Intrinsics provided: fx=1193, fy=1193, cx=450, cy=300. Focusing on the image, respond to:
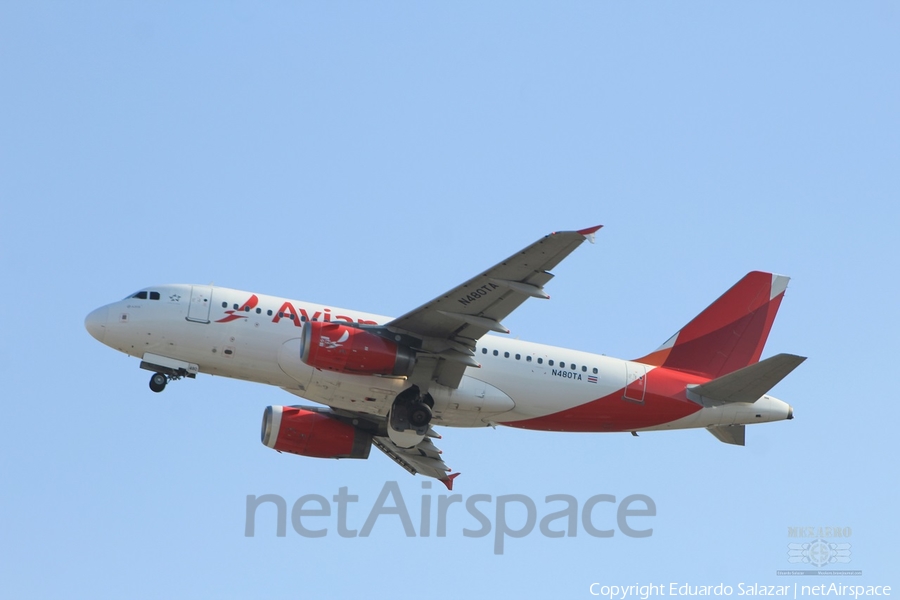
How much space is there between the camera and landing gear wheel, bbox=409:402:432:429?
38125 millimetres

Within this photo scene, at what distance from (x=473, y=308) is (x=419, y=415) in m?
4.26

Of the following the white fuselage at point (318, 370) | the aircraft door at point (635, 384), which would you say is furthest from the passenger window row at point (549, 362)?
the aircraft door at point (635, 384)

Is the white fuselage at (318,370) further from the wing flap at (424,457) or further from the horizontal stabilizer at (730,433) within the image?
the wing flap at (424,457)

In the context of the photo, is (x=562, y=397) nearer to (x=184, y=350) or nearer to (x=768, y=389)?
(x=768, y=389)

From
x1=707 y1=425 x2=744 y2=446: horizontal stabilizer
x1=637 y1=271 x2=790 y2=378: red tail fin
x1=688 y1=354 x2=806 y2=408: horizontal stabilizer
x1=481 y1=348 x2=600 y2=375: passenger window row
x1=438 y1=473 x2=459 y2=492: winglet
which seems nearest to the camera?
x1=688 y1=354 x2=806 y2=408: horizontal stabilizer

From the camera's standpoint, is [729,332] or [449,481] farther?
[449,481]

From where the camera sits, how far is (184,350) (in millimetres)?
37750

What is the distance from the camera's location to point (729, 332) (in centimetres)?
4391

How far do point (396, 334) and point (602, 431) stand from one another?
27.9 ft

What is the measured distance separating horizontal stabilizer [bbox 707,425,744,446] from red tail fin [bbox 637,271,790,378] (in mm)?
2007

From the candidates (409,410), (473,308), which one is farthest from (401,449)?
(473,308)

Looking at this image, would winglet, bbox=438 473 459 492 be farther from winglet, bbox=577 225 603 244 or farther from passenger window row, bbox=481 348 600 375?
winglet, bbox=577 225 603 244

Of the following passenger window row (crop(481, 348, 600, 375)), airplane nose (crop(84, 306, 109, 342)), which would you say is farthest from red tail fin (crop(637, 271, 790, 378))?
airplane nose (crop(84, 306, 109, 342))

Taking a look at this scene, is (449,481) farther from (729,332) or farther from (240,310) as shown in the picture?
(729,332)
